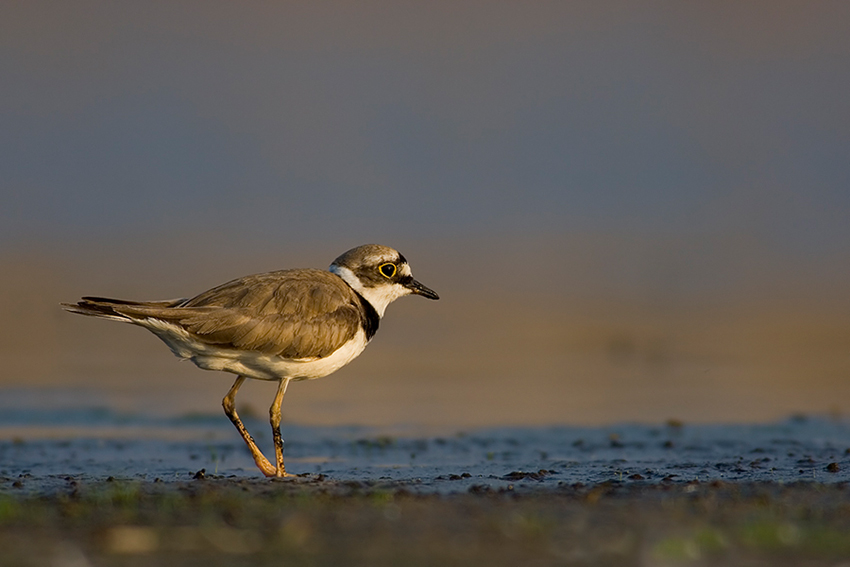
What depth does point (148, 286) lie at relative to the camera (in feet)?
59.3

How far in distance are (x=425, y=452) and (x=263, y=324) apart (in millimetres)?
2525

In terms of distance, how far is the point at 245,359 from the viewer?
30.8ft

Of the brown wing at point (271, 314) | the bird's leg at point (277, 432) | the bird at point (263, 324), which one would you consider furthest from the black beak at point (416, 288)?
the bird's leg at point (277, 432)

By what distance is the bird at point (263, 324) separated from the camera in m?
9.05

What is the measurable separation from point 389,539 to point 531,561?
0.79 m

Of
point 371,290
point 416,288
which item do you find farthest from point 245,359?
point 416,288

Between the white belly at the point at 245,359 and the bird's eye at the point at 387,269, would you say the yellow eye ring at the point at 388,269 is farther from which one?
the white belly at the point at 245,359

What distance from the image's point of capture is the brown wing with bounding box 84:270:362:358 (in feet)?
29.8

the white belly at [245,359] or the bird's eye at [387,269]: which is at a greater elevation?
the bird's eye at [387,269]

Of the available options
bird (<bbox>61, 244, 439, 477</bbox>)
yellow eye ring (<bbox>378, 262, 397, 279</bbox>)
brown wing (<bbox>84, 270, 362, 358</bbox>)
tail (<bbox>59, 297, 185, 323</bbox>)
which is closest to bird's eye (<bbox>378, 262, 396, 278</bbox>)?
yellow eye ring (<bbox>378, 262, 397, 279</bbox>)

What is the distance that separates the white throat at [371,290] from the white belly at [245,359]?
0.69 metres

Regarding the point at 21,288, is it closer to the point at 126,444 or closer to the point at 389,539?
the point at 126,444

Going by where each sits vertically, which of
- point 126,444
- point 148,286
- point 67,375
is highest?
point 148,286

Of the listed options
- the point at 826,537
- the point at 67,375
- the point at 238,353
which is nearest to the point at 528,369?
the point at 67,375
